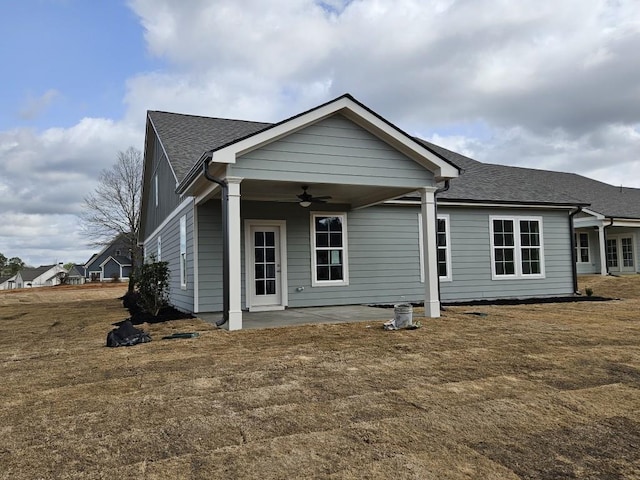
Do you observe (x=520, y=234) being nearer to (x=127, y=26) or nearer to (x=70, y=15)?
(x=127, y=26)

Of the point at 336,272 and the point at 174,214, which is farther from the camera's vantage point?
the point at 174,214

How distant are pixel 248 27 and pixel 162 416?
1023cm

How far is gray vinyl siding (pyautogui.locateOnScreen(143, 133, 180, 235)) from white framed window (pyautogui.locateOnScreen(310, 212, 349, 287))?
3.40m

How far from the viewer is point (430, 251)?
816 centimetres

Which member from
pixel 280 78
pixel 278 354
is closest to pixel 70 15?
pixel 280 78

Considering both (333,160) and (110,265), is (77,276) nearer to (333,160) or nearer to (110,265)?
(110,265)

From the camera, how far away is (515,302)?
11164mm

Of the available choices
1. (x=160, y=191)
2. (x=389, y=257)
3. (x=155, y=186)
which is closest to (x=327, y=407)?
(x=389, y=257)

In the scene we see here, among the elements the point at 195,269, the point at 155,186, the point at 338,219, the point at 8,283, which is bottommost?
the point at 8,283

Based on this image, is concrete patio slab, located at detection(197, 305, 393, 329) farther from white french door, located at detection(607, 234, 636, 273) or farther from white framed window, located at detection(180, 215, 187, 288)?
white french door, located at detection(607, 234, 636, 273)

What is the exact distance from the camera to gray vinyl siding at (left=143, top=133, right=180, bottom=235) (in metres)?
11.6

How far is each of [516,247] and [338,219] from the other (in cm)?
517

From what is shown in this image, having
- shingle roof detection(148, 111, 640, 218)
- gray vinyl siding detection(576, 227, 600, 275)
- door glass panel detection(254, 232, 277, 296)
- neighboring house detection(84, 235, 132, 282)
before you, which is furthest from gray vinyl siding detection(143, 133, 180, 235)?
neighboring house detection(84, 235, 132, 282)

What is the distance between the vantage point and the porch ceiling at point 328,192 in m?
8.61
